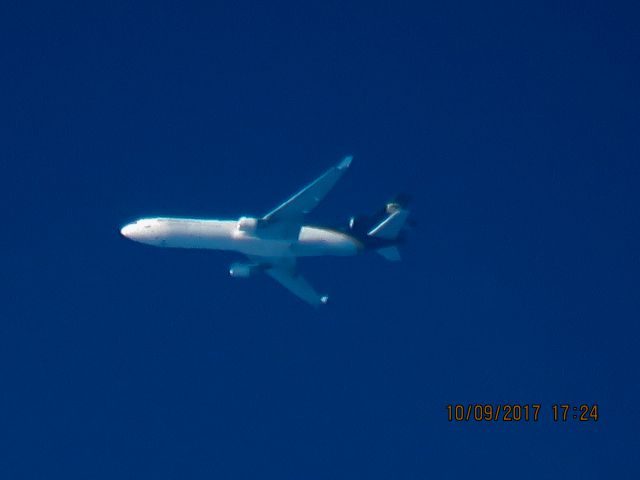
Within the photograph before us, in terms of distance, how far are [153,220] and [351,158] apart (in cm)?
1273

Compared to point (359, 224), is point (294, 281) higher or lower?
lower

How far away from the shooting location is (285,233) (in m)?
54.2

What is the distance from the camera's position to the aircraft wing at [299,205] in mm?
51812

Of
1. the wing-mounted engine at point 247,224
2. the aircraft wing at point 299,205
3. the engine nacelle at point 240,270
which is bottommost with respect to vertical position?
the engine nacelle at point 240,270

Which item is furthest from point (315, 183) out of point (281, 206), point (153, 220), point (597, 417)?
point (597, 417)

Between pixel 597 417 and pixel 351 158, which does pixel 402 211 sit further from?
pixel 597 417

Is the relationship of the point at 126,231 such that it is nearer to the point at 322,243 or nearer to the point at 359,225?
the point at 322,243

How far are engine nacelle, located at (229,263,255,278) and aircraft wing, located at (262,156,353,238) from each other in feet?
11.2

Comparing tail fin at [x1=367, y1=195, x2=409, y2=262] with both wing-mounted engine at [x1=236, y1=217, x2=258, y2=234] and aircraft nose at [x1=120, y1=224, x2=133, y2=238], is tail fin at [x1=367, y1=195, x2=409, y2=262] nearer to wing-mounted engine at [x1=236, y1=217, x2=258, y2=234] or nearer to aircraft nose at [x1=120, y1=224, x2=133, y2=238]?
wing-mounted engine at [x1=236, y1=217, x2=258, y2=234]

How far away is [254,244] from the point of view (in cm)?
5416

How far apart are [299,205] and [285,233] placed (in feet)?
7.28

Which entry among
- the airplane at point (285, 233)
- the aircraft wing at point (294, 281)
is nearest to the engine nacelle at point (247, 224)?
the airplane at point (285, 233)

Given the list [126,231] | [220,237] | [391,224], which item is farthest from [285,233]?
[126,231]

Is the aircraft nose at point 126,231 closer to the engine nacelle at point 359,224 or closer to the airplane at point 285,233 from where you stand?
the airplane at point 285,233
